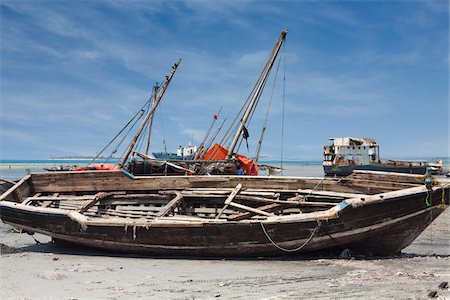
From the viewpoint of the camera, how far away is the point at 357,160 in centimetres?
4981

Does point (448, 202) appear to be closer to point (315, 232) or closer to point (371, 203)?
point (371, 203)

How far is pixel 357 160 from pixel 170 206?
140 ft

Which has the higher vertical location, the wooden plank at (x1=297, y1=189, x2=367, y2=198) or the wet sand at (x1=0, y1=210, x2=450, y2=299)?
the wooden plank at (x1=297, y1=189, x2=367, y2=198)

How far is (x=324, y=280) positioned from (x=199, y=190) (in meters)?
4.99

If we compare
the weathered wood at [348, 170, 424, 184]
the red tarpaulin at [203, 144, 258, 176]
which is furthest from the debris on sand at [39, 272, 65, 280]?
the red tarpaulin at [203, 144, 258, 176]

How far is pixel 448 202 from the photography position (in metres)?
8.81

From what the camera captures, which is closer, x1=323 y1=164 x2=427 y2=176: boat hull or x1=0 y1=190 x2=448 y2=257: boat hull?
x1=0 y1=190 x2=448 y2=257: boat hull

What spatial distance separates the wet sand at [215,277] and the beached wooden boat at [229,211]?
1.31ft

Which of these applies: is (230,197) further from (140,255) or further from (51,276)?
(51,276)

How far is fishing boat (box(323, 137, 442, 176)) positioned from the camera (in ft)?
159

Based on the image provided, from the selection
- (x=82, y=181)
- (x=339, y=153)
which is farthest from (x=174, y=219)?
(x=339, y=153)

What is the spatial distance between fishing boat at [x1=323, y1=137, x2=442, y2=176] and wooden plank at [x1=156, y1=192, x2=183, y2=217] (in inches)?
1562

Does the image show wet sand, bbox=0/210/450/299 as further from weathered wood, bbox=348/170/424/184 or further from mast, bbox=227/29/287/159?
mast, bbox=227/29/287/159

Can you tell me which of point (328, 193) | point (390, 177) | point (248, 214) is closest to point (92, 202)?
point (248, 214)
